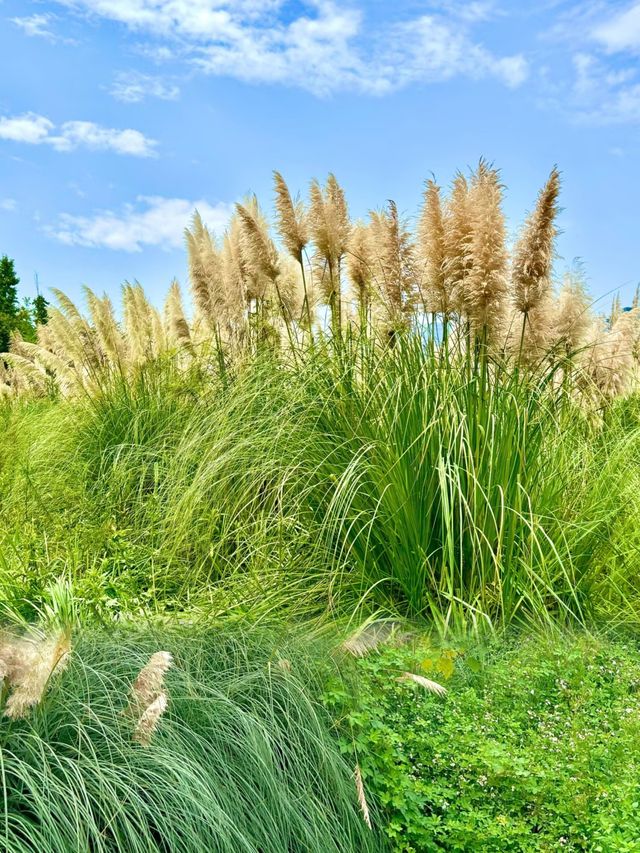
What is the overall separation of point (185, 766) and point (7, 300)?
25.5m

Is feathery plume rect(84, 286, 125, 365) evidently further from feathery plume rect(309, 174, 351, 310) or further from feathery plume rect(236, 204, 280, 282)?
feathery plume rect(309, 174, 351, 310)

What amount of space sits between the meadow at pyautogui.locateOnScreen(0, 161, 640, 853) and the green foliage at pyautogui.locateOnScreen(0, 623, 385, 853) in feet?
0.04

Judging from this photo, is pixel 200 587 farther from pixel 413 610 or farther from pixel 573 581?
pixel 573 581

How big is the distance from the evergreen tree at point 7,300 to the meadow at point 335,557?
1787 cm

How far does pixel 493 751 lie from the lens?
8.84 feet

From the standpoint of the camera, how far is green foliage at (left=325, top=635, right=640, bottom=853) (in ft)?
8.39

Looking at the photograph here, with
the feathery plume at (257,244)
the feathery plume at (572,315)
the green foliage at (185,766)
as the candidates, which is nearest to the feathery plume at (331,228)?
the feathery plume at (257,244)

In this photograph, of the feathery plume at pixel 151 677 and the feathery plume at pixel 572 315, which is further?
the feathery plume at pixel 572 315

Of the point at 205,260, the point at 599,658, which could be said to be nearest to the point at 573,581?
the point at 599,658

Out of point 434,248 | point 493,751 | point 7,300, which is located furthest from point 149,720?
point 7,300

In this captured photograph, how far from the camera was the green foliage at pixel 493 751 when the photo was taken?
101 inches

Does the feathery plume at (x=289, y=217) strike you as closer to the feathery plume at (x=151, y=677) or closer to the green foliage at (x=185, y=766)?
the green foliage at (x=185, y=766)

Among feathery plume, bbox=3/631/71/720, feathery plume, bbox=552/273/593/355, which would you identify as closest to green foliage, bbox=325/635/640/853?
feathery plume, bbox=3/631/71/720

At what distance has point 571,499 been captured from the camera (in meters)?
4.73
